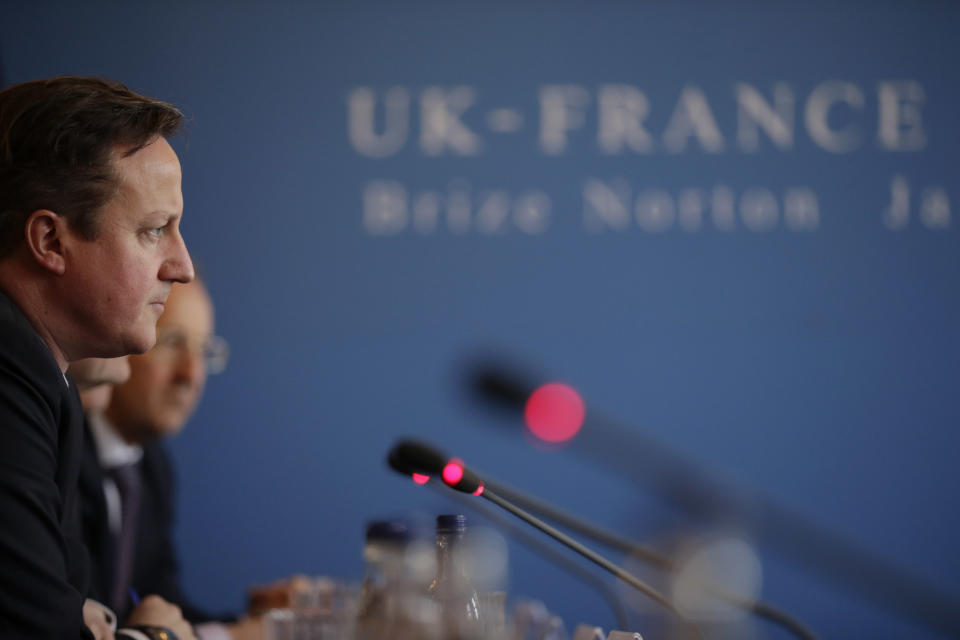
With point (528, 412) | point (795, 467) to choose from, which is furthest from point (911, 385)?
point (528, 412)

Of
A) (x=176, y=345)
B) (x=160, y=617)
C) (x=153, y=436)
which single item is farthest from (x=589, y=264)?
(x=160, y=617)

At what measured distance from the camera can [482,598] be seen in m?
1.15

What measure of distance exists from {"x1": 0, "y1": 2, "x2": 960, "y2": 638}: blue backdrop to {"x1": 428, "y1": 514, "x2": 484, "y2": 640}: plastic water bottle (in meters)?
2.19

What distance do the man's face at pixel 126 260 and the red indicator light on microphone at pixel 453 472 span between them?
Result: 1.30 ft

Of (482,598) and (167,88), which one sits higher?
(167,88)

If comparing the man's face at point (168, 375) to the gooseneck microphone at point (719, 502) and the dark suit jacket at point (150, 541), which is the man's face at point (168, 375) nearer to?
the dark suit jacket at point (150, 541)

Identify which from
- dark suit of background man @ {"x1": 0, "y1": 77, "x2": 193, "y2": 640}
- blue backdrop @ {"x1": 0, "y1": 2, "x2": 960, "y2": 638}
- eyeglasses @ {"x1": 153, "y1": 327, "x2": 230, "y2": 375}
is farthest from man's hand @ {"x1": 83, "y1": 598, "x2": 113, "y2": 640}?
blue backdrop @ {"x1": 0, "y1": 2, "x2": 960, "y2": 638}

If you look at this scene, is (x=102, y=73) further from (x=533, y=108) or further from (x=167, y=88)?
(x=533, y=108)

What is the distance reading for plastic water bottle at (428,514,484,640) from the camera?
1.09 metres

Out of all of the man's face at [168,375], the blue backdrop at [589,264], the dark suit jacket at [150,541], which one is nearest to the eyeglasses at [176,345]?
the man's face at [168,375]

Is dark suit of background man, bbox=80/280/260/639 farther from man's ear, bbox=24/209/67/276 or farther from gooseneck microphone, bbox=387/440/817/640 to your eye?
gooseneck microphone, bbox=387/440/817/640

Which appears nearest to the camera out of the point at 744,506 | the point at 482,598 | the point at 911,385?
the point at 744,506

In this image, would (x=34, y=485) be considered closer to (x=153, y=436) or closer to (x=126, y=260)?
(x=126, y=260)

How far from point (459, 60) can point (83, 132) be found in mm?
2407
